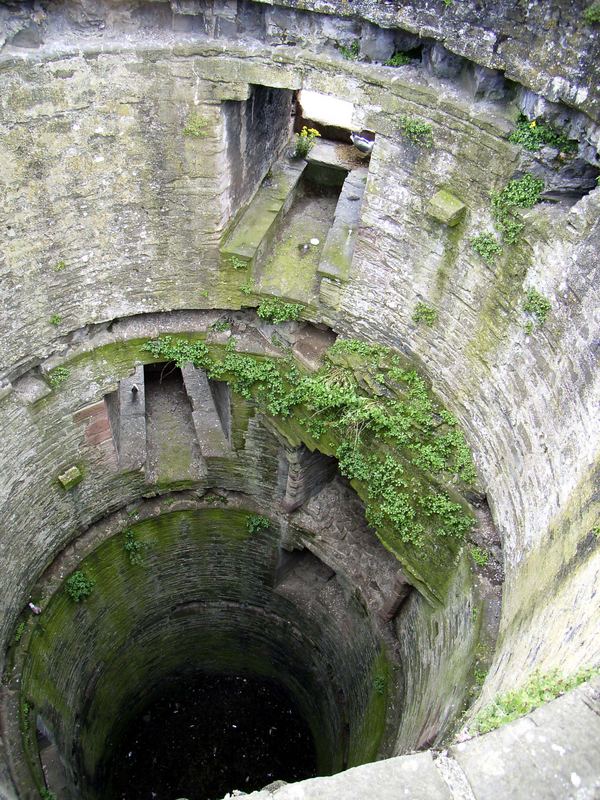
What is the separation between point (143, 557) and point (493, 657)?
18.5 ft

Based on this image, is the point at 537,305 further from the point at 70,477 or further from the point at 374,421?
the point at 70,477

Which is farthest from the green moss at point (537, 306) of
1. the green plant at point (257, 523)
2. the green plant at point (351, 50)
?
the green plant at point (257, 523)

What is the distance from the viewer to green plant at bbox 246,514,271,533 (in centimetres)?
922

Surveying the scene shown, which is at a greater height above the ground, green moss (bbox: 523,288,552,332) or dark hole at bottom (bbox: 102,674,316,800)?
green moss (bbox: 523,288,552,332)

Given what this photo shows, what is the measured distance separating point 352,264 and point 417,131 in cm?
156

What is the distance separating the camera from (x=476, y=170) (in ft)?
17.4

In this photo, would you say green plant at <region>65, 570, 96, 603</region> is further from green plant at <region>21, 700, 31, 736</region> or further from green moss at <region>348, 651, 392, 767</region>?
green moss at <region>348, 651, 392, 767</region>

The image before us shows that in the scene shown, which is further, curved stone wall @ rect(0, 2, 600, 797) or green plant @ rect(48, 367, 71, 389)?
green plant @ rect(48, 367, 71, 389)

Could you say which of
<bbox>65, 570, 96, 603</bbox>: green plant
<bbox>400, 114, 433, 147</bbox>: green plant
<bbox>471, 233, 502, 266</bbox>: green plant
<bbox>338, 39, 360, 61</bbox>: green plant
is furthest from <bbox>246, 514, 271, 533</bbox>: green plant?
<bbox>338, 39, 360, 61</bbox>: green plant

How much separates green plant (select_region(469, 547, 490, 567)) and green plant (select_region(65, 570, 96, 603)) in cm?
521

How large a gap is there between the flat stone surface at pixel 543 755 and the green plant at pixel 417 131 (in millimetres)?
4436

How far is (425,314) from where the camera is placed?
6.28m

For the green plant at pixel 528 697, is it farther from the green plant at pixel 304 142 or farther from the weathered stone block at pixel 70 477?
the green plant at pixel 304 142

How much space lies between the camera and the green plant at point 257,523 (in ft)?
30.2
